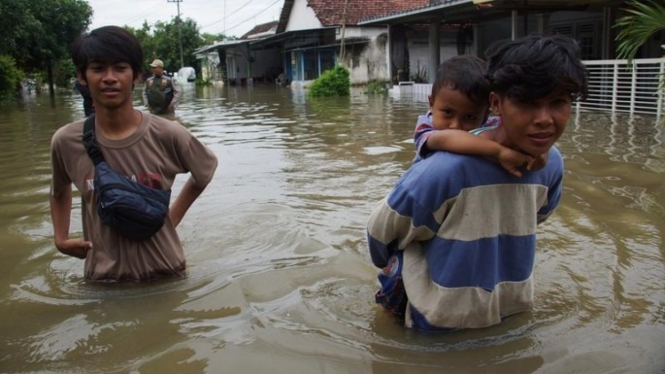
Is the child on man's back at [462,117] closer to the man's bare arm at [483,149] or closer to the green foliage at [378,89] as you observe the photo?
the man's bare arm at [483,149]

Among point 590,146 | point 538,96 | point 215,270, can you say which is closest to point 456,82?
point 538,96

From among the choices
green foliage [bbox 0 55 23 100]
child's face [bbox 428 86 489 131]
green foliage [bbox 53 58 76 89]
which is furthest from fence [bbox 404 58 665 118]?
green foliage [bbox 53 58 76 89]

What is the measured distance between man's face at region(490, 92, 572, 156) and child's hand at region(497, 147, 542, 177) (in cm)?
3

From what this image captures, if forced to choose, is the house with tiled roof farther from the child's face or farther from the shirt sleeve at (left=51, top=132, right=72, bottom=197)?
the child's face

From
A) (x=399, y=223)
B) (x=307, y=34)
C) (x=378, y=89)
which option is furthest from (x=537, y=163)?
(x=307, y=34)

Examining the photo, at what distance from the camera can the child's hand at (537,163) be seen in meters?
2.04

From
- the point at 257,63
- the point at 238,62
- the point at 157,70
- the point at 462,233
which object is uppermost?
the point at 238,62

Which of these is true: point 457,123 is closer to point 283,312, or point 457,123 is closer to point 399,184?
point 399,184

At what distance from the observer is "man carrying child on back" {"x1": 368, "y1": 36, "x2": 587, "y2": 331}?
1.92m

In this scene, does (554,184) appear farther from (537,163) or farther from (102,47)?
(102,47)

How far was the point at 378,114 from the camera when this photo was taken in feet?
47.3

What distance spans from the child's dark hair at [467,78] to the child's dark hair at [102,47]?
4.86 feet

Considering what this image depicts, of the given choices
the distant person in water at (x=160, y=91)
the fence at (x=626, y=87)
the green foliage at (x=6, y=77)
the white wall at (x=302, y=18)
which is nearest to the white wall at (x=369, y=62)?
the white wall at (x=302, y=18)

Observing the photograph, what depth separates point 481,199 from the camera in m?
2.12
